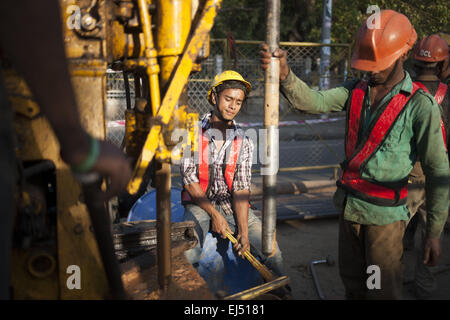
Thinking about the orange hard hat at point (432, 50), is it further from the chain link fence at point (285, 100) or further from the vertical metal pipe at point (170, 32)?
the vertical metal pipe at point (170, 32)

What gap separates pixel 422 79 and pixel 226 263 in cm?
255

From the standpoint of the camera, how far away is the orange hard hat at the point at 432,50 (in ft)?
12.7

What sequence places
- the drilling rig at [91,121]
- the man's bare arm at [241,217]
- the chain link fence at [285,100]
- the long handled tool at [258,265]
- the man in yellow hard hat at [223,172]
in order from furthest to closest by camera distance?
the chain link fence at [285,100] < the man in yellow hard hat at [223,172] < the man's bare arm at [241,217] < the long handled tool at [258,265] < the drilling rig at [91,121]

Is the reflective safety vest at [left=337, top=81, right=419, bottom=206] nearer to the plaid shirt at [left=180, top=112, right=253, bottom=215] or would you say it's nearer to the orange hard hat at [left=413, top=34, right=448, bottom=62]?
the plaid shirt at [left=180, top=112, right=253, bottom=215]

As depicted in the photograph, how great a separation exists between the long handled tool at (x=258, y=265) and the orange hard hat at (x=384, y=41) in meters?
1.37

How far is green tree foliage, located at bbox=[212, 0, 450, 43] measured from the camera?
452 inches

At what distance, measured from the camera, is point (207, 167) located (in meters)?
3.33

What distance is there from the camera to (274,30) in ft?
5.81

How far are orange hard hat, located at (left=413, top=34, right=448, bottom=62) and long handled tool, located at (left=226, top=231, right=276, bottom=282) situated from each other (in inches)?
99.8

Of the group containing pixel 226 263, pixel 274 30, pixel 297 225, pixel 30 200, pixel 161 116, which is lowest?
pixel 297 225

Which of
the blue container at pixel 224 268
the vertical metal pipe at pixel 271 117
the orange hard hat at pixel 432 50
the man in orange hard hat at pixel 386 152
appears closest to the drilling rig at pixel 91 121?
the vertical metal pipe at pixel 271 117
